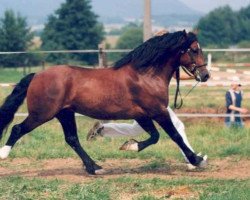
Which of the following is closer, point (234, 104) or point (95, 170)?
point (95, 170)

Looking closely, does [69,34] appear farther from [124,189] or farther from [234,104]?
[124,189]

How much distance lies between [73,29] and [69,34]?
50 centimetres

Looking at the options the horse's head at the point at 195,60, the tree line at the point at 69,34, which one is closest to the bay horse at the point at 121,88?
the horse's head at the point at 195,60

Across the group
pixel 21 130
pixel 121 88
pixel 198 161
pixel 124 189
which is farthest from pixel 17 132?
pixel 198 161

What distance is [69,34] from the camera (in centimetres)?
5628

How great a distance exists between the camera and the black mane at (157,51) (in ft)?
29.3

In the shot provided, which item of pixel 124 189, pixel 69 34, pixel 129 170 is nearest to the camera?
pixel 124 189

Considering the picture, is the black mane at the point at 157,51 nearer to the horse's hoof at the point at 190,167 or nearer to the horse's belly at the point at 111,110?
the horse's belly at the point at 111,110

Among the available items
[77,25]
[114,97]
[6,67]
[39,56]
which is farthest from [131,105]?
[77,25]

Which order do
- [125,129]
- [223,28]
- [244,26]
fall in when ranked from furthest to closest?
[244,26] < [223,28] < [125,129]

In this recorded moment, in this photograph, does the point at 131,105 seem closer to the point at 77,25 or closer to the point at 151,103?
the point at 151,103

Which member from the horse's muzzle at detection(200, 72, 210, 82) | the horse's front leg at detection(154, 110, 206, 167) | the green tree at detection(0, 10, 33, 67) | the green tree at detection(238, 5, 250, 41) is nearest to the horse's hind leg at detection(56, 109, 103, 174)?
the horse's front leg at detection(154, 110, 206, 167)

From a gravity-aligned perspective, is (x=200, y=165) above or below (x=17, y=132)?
below

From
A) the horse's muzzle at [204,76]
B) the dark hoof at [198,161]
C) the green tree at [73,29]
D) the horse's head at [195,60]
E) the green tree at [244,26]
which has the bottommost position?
the green tree at [244,26]
